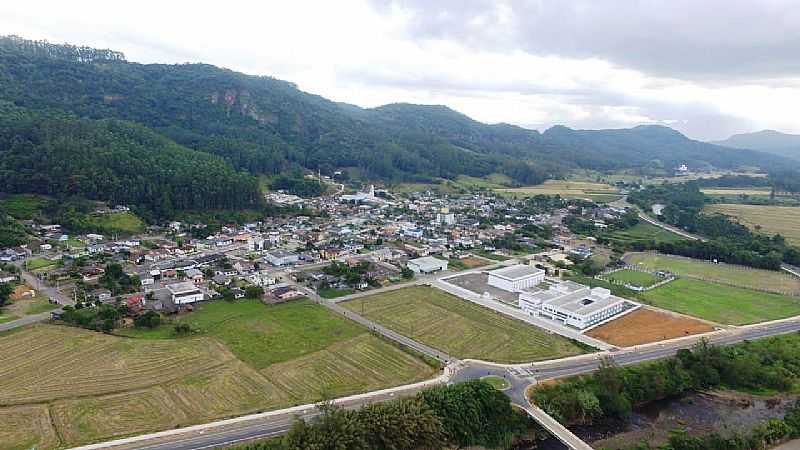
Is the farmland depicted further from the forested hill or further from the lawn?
the forested hill

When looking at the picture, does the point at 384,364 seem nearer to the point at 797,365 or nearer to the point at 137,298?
the point at 137,298

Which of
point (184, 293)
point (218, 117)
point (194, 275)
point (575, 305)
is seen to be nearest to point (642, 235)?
point (575, 305)

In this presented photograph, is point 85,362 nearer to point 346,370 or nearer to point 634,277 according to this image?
point 346,370

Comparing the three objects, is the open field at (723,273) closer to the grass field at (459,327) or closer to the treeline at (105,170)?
the grass field at (459,327)

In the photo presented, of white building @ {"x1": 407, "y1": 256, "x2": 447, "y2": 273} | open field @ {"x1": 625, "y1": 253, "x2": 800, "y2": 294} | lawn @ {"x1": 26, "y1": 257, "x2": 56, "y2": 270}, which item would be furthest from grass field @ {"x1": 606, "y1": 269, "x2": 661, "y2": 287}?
lawn @ {"x1": 26, "y1": 257, "x2": 56, "y2": 270}

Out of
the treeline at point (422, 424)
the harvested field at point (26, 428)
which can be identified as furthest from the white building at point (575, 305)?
the harvested field at point (26, 428)

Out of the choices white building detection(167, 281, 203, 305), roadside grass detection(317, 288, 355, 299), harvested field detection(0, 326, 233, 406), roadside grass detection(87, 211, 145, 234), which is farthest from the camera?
roadside grass detection(87, 211, 145, 234)
